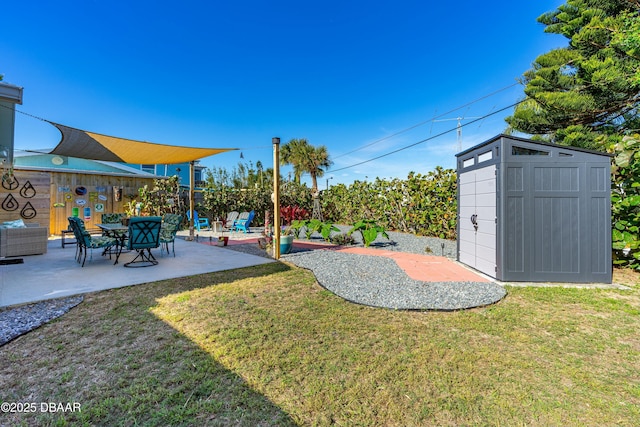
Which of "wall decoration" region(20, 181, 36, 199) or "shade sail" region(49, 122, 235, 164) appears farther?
"wall decoration" region(20, 181, 36, 199)

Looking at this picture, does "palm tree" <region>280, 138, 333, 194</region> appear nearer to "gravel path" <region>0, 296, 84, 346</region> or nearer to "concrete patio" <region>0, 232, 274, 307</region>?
"concrete patio" <region>0, 232, 274, 307</region>

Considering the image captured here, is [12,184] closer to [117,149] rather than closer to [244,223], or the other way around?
[117,149]

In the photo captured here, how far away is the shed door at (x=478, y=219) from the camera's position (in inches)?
177

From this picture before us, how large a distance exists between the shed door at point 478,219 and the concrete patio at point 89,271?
397 centimetres

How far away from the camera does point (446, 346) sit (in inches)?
93.3

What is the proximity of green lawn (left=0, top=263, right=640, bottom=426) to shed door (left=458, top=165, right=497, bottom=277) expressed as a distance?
132 centimetres

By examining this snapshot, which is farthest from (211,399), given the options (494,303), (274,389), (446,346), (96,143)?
(96,143)

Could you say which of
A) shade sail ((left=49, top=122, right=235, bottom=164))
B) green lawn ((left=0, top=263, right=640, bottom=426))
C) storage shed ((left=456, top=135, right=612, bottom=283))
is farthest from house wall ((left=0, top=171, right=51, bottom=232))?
storage shed ((left=456, top=135, right=612, bottom=283))

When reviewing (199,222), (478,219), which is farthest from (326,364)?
(199,222)

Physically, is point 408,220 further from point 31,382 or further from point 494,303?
point 31,382

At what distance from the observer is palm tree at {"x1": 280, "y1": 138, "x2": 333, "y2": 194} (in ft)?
59.8

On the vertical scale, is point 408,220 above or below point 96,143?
below

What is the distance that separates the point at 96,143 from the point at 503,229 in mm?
8245

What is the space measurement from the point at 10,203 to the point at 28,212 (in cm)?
46
